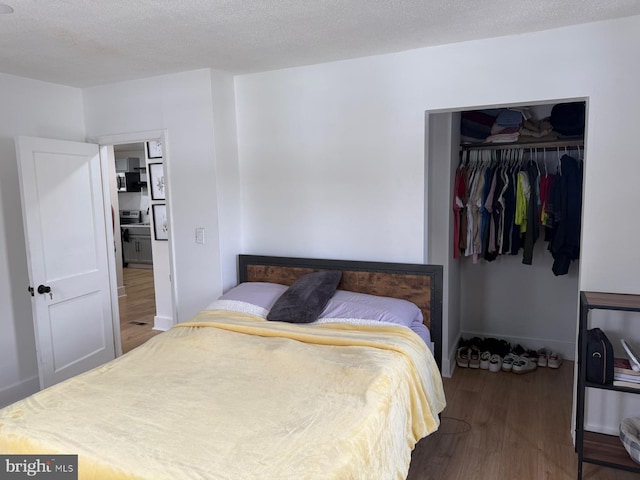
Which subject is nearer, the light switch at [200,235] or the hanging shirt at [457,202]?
the light switch at [200,235]

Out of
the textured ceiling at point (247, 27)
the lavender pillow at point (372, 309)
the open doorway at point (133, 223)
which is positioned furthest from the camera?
the open doorway at point (133, 223)

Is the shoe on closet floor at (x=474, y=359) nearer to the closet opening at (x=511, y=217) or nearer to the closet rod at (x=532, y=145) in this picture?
the closet opening at (x=511, y=217)

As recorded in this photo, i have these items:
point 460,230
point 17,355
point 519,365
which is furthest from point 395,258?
point 17,355

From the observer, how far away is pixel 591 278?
8.06 ft

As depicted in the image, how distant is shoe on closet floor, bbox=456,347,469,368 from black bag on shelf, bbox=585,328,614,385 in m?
1.49

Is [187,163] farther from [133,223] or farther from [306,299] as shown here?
[133,223]

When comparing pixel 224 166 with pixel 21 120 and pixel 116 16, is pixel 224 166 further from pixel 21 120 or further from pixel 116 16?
pixel 21 120

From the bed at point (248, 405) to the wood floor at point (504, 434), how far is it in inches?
14.9

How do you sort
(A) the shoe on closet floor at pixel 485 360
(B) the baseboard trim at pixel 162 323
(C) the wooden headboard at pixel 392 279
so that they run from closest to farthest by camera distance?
(C) the wooden headboard at pixel 392 279, (A) the shoe on closet floor at pixel 485 360, (B) the baseboard trim at pixel 162 323

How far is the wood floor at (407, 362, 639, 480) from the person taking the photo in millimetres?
2330

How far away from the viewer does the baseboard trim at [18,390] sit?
315 cm

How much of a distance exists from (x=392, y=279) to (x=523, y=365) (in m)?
1.50

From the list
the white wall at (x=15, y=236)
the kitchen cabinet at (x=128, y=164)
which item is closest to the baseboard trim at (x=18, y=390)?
the white wall at (x=15, y=236)

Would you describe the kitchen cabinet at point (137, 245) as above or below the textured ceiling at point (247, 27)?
below
